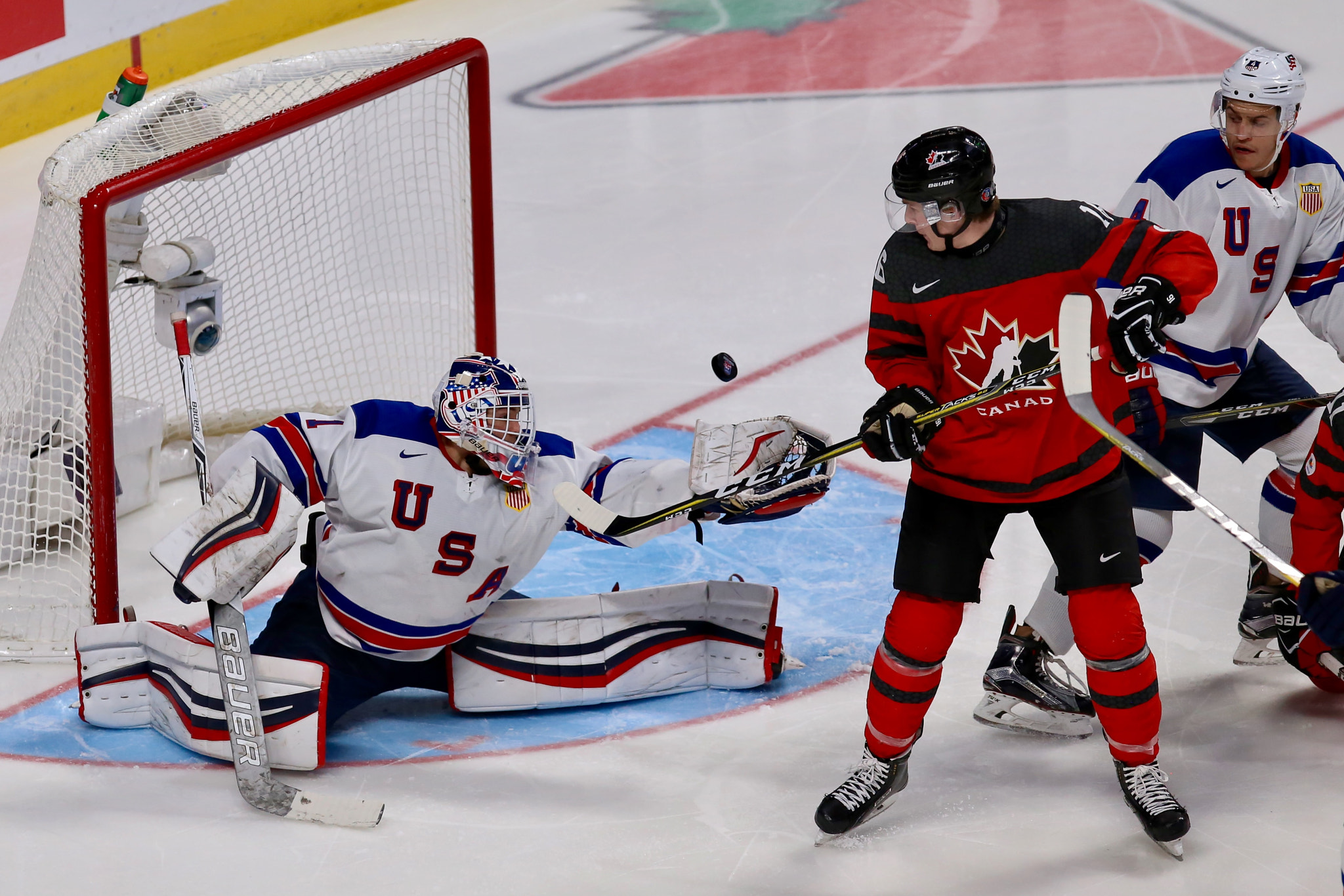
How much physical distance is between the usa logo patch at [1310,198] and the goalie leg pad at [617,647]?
126 centimetres

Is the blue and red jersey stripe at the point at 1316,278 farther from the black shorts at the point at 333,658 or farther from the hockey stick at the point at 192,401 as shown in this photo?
the hockey stick at the point at 192,401

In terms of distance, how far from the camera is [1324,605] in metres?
2.29

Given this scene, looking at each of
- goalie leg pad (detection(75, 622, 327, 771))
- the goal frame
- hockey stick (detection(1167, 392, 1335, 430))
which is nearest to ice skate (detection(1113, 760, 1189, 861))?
hockey stick (detection(1167, 392, 1335, 430))

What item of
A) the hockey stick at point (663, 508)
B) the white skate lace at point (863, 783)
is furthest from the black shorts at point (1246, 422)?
the white skate lace at point (863, 783)

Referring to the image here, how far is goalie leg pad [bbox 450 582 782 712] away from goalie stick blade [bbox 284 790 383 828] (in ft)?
1.25

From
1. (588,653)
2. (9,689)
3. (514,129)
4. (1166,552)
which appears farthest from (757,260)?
(9,689)

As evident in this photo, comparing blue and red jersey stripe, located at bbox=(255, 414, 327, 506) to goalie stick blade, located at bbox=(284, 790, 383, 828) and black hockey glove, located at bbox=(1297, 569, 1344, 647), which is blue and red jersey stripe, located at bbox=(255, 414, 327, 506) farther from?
black hockey glove, located at bbox=(1297, 569, 1344, 647)

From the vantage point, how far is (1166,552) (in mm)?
3928

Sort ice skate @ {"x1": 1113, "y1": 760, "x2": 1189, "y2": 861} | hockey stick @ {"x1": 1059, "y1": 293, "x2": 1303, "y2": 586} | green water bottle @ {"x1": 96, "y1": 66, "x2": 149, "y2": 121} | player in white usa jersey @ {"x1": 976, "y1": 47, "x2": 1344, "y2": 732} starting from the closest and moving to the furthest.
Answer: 1. hockey stick @ {"x1": 1059, "y1": 293, "x2": 1303, "y2": 586}
2. ice skate @ {"x1": 1113, "y1": 760, "x2": 1189, "y2": 861}
3. player in white usa jersey @ {"x1": 976, "y1": 47, "x2": 1344, "y2": 732}
4. green water bottle @ {"x1": 96, "y1": 66, "x2": 149, "y2": 121}

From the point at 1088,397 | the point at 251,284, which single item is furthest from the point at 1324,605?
the point at 251,284

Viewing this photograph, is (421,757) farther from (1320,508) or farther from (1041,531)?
(1320,508)

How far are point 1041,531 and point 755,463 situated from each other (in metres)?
0.52

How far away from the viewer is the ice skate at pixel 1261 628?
11.3ft

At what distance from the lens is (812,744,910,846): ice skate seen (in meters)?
2.83
